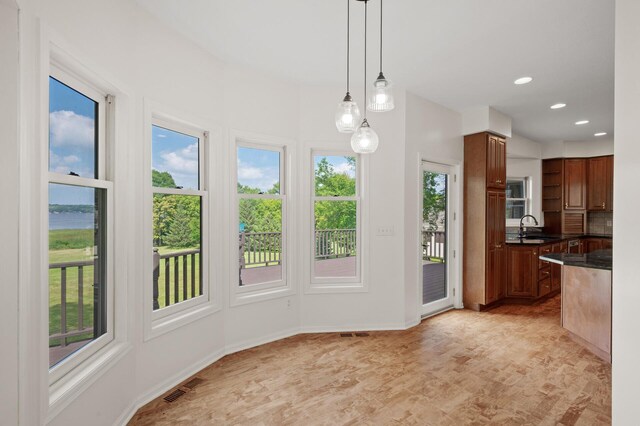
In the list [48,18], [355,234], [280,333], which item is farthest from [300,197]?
[48,18]

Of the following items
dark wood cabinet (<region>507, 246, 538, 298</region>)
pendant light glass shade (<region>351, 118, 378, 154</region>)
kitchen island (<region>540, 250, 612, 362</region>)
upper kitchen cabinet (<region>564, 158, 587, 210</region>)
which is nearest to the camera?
pendant light glass shade (<region>351, 118, 378, 154</region>)

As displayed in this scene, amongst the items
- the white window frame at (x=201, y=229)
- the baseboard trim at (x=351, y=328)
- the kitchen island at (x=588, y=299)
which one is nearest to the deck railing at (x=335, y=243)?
the baseboard trim at (x=351, y=328)

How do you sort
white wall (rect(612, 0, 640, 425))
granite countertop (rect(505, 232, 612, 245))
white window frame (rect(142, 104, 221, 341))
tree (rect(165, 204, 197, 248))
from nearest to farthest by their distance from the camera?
white wall (rect(612, 0, 640, 425)) < white window frame (rect(142, 104, 221, 341)) < tree (rect(165, 204, 197, 248)) < granite countertop (rect(505, 232, 612, 245))

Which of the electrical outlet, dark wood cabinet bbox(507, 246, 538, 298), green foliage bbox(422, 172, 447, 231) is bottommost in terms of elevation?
dark wood cabinet bbox(507, 246, 538, 298)

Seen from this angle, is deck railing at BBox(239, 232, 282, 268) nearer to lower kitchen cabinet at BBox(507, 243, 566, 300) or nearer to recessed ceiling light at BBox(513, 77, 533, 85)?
recessed ceiling light at BBox(513, 77, 533, 85)

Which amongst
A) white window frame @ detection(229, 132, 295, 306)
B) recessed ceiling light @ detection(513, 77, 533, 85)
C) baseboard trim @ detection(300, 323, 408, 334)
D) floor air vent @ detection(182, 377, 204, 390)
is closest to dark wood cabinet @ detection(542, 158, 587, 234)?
recessed ceiling light @ detection(513, 77, 533, 85)

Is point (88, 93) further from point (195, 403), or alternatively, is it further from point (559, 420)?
point (559, 420)

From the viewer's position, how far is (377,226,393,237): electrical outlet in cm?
392

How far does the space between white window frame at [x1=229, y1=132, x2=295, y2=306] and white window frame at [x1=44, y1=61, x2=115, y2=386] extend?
1137mm

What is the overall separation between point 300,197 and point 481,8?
2.31 metres

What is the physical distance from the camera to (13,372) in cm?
134

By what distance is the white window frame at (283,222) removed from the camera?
10.6 ft

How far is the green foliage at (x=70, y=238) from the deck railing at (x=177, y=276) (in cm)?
69

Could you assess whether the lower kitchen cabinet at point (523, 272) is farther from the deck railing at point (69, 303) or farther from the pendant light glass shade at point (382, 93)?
the deck railing at point (69, 303)
